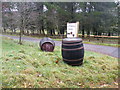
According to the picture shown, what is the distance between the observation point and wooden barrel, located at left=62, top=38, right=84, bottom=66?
156 inches

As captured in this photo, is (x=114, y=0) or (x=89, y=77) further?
(x=114, y=0)

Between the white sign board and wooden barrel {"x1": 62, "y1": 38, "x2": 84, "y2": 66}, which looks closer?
wooden barrel {"x1": 62, "y1": 38, "x2": 84, "y2": 66}

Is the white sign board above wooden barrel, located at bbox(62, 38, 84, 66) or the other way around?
above

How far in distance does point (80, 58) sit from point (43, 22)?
1725 cm

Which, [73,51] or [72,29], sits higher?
[72,29]

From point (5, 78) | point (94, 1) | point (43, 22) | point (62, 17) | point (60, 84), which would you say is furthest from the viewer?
point (43, 22)

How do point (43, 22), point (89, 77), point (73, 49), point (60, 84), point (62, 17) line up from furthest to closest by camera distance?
1. point (43, 22)
2. point (62, 17)
3. point (73, 49)
4. point (89, 77)
5. point (60, 84)

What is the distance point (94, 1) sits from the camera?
16891 millimetres

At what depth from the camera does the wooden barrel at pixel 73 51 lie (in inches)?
156

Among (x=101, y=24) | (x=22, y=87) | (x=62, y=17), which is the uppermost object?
(x=62, y=17)

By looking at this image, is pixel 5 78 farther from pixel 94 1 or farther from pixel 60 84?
pixel 94 1

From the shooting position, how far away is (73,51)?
3.95m

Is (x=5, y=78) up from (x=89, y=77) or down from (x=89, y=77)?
up

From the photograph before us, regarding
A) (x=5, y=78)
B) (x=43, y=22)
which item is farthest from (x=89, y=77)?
(x=43, y=22)
